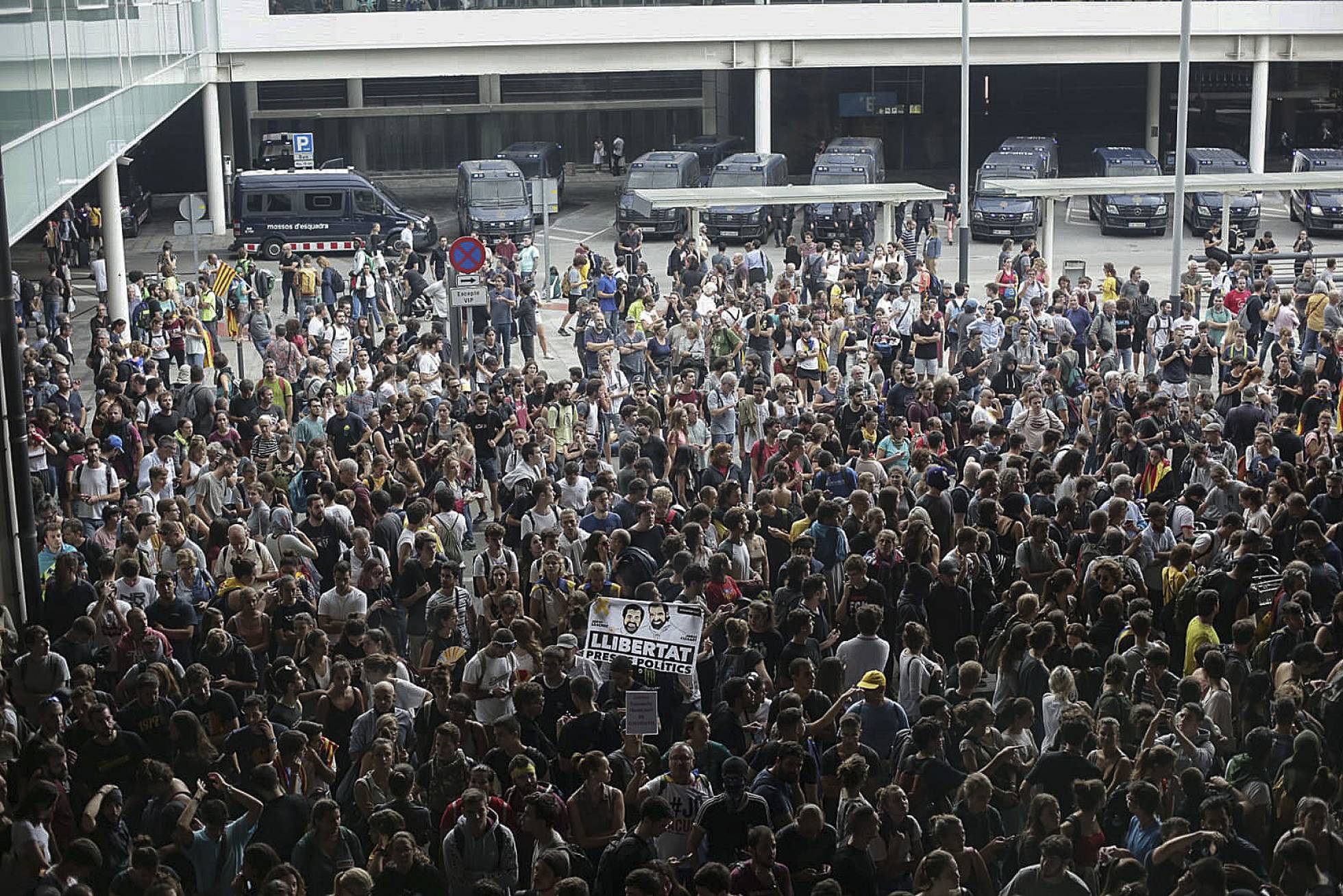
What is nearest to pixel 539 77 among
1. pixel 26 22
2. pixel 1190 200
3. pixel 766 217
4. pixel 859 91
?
pixel 859 91

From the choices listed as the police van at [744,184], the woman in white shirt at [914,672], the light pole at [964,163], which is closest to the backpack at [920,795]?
the woman in white shirt at [914,672]

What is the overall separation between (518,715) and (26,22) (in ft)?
41.6

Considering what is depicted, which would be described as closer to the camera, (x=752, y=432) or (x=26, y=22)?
(x=752, y=432)

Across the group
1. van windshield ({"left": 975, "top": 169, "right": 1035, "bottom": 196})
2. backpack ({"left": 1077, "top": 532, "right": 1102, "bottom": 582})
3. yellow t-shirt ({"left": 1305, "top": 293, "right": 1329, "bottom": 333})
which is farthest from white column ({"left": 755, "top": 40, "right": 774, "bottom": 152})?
backpack ({"left": 1077, "top": 532, "right": 1102, "bottom": 582})

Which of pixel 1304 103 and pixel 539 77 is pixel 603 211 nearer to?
pixel 539 77

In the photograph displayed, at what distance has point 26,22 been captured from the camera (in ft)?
60.8

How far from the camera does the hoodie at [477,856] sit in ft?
26.7

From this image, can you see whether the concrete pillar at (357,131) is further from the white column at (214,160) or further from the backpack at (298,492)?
the backpack at (298,492)

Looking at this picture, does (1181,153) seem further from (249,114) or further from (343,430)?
(249,114)

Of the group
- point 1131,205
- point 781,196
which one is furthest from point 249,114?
point 1131,205

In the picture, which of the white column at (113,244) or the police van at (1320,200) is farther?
the police van at (1320,200)

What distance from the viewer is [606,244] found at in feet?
133

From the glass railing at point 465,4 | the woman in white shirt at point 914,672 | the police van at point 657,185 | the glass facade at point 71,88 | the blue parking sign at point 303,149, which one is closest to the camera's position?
the woman in white shirt at point 914,672

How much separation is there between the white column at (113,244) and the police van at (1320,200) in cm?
2609
